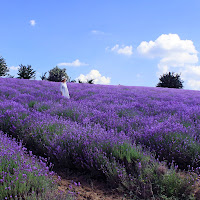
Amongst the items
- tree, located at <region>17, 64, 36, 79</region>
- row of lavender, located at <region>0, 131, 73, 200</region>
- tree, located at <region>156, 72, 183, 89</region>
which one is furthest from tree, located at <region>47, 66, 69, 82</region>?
row of lavender, located at <region>0, 131, 73, 200</region>

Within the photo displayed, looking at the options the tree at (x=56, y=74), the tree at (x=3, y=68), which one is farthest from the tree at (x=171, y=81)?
the tree at (x=3, y=68)

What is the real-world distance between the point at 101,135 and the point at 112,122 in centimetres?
111

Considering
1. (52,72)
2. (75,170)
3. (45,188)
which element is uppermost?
(52,72)

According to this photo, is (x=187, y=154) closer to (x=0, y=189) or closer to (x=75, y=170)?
(x=75, y=170)

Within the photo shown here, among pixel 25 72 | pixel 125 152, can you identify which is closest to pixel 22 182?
pixel 125 152

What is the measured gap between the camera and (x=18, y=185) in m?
1.98

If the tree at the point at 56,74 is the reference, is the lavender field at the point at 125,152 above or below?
below

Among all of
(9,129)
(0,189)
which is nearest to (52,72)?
(9,129)

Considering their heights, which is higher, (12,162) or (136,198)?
(12,162)

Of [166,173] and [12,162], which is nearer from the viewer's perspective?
[12,162]

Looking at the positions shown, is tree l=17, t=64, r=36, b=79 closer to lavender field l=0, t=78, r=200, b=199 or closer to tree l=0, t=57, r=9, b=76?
tree l=0, t=57, r=9, b=76

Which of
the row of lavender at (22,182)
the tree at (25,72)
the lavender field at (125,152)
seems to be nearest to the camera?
the row of lavender at (22,182)

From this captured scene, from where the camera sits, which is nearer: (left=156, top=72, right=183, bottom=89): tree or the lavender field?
the lavender field

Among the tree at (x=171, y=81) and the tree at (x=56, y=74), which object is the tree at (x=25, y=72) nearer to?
the tree at (x=56, y=74)
